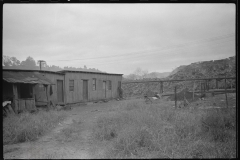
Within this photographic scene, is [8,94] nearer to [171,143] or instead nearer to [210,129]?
[171,143]

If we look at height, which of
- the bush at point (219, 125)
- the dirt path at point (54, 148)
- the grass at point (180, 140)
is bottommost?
the dirt path at point (54, 148)

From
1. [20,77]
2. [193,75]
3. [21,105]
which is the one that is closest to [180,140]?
[21,105]

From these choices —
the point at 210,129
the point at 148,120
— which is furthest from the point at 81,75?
the point at 210,129

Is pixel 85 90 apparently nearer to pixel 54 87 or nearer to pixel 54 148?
pixel 54 87

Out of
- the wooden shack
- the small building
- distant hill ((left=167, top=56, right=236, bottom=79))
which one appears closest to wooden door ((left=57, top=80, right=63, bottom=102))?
the small building

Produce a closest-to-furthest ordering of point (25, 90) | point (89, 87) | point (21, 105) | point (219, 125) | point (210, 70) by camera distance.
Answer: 1. point (219, 125)
2. point (21, 105)
3. point (25, 90)
4. point (89, 87)
5. point (210, 70)

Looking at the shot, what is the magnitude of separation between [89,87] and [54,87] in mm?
4292

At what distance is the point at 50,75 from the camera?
42.4 ft

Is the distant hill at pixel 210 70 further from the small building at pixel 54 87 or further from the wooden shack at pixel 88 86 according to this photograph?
the wooden shack at pixel 88 86

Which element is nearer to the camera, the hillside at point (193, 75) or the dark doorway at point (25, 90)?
the dark doorway at point (25, 90)

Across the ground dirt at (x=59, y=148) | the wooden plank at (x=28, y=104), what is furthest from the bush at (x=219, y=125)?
the wooden plank at (x=28, y=104)

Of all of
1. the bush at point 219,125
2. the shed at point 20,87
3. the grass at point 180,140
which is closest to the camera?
the grass at point 180,140

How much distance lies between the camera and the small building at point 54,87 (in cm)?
973

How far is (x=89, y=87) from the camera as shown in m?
16.8
